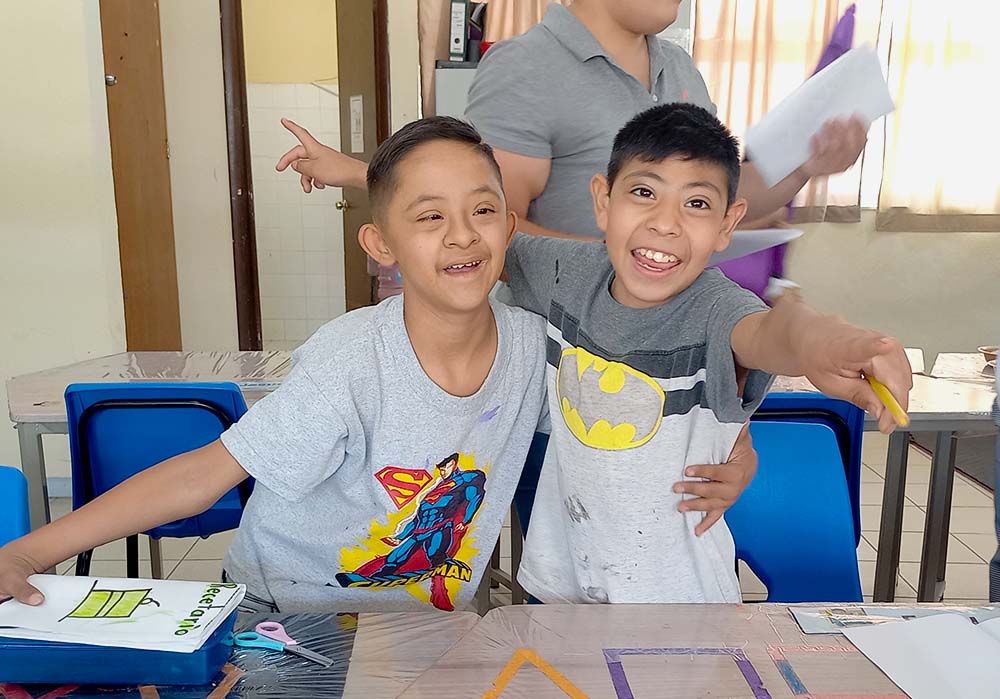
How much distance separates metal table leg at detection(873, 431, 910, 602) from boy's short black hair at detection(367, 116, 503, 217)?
1.42 metres

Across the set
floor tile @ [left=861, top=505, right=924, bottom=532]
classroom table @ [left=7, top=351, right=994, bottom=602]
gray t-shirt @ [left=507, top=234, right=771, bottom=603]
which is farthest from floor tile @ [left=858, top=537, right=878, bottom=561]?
gray t-shirt @ [left=507, top=234, right=771, bottom=603]

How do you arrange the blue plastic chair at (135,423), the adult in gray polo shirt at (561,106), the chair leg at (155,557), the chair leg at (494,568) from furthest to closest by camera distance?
the chair leg at (494,568), the chair leg at (155,557), the blue plastic chair at (135,423), the adult in gray polo shirt at (561,106)

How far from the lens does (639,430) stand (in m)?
1.15

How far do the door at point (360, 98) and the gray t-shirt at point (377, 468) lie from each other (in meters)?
3.13

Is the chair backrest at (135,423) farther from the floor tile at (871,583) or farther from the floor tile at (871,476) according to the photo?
the floor tile at (871,476)

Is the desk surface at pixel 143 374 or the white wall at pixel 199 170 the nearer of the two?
the desk surface at pixel 143 374

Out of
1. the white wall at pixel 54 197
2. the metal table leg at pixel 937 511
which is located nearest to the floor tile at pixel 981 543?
the metal table leg at pixel 937 511

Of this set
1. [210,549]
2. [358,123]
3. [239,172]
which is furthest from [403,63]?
[210,549]

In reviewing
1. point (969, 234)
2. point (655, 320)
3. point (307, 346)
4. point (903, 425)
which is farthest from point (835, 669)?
point (969, 234)

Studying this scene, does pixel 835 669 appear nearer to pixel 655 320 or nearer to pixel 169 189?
pixel 655 320

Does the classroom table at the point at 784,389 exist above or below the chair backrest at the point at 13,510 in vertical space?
below

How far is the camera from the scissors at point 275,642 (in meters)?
0.89

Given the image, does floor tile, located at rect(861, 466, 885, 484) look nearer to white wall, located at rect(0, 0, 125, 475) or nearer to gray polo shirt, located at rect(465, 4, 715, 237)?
gray polo shirt, located at rect(465, 4, 715, 237)

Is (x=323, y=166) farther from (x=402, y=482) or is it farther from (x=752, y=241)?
(x=752, y=241)
